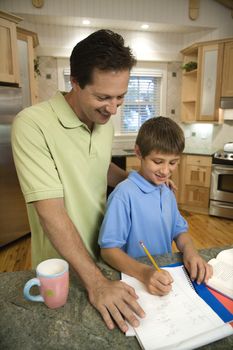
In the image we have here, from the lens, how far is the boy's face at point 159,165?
104cm

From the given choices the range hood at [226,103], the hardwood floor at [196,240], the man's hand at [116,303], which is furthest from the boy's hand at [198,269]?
the range hood at [226,103]

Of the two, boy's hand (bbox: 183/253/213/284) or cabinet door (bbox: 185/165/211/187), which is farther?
cabinet door (bbox: 185/165/211/187)

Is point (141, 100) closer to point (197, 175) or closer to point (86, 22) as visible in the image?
point (86, 22)

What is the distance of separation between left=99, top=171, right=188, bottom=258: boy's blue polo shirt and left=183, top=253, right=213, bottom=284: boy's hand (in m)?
0.20

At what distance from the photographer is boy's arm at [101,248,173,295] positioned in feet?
2.29

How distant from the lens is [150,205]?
103cm

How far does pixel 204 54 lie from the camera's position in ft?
12.3

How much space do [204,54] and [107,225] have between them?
11.9 feet

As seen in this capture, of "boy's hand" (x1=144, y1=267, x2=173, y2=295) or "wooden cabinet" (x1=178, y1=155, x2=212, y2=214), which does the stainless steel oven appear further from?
"boy's hand" (x1=144, y1=267, x2=173, y2=295)

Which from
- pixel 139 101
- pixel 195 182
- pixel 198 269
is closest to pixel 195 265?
pixel 198 269

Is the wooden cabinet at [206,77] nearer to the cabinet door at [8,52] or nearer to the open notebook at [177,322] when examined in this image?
the cabinet door at [8,52]

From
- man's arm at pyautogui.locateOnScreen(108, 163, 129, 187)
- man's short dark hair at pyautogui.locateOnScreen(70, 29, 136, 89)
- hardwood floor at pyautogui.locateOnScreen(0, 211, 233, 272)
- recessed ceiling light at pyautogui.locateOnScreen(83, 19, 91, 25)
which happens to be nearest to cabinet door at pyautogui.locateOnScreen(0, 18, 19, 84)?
recessed ceiling light at pyautogui.locateOnScreen(83, 19, 91, 25)

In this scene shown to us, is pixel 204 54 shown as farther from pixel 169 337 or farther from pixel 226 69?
pixel 169 337

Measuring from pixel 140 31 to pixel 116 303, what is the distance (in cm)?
423
